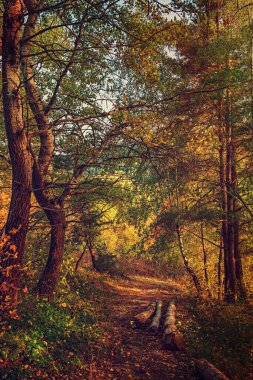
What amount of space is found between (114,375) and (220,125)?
9126 mm

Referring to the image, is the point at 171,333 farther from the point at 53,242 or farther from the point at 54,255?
the point at 53,242

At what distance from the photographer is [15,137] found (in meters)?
6.19

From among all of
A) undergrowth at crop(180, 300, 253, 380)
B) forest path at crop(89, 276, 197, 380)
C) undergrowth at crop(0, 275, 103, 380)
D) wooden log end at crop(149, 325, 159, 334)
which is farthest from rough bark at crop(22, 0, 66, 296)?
undergrowth at crop(180, 300, 253, 380)

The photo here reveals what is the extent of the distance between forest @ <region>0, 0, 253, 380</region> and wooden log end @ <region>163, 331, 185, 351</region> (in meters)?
0.03

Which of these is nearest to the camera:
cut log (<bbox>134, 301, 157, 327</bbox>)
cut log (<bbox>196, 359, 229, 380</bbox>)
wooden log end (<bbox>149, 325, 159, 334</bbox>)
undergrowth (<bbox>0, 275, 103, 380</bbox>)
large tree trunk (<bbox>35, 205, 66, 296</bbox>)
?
undergrowth (<bbox>0, 275, 103, 380</bbox>)

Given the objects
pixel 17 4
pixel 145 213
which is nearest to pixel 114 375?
pixel 145 213

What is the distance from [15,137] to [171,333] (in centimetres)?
642

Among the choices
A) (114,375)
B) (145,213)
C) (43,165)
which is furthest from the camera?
(145,213)

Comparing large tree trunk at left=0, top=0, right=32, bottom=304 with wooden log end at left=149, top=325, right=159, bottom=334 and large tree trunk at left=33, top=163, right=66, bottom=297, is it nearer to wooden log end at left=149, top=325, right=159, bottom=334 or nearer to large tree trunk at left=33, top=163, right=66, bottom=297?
large tree trunk at left=33, top=163, right=66, bottom=297

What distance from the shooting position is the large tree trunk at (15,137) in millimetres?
5902

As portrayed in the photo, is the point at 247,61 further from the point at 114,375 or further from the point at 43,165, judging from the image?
the point at 114,375

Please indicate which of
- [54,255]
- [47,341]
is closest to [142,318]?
[54,255]

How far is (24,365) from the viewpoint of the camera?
203 inches

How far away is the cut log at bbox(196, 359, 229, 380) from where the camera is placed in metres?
5.72
